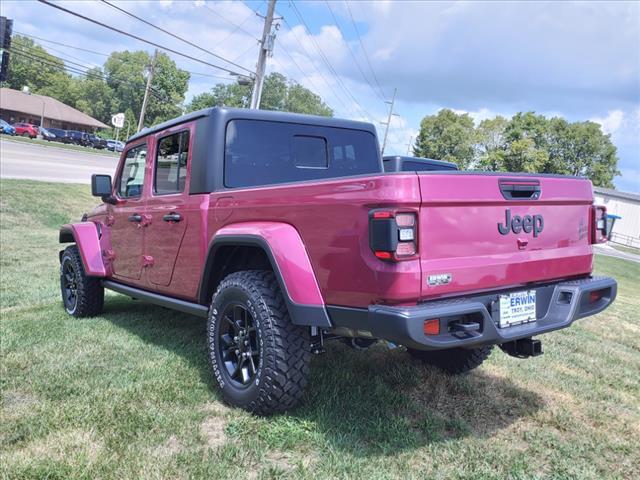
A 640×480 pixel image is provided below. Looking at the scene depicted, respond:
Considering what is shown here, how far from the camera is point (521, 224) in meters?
3.06

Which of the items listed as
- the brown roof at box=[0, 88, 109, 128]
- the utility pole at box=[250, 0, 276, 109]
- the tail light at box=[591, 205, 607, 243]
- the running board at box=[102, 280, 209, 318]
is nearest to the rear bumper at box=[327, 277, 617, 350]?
the tail light at box=[591, 205, 607, 243]

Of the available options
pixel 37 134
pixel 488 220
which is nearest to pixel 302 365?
pixel 488 220

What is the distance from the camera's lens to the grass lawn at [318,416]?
2748 millimetres

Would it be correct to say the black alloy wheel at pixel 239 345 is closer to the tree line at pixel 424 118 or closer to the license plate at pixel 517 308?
the license plate at pixel 517 308

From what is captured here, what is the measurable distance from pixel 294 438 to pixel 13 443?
1.49 metres

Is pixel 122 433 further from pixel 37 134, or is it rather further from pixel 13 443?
pixel 37 134

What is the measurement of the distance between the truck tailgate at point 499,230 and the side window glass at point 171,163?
2.20 meters

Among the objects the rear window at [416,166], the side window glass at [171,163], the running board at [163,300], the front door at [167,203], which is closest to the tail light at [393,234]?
the running board at [163,300]

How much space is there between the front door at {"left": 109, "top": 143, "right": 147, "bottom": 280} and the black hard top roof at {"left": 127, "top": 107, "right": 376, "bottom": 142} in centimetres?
29

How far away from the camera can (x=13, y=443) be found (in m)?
2.87

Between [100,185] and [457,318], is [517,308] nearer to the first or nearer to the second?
[457,318]

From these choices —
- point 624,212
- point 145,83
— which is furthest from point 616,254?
point 145,83

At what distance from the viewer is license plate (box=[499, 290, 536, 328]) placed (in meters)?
2.90

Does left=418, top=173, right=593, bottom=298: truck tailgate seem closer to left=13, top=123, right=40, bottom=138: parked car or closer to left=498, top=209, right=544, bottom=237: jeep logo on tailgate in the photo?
left=498, top=209, right=544, bottom=237: jeep logo on tailgate
